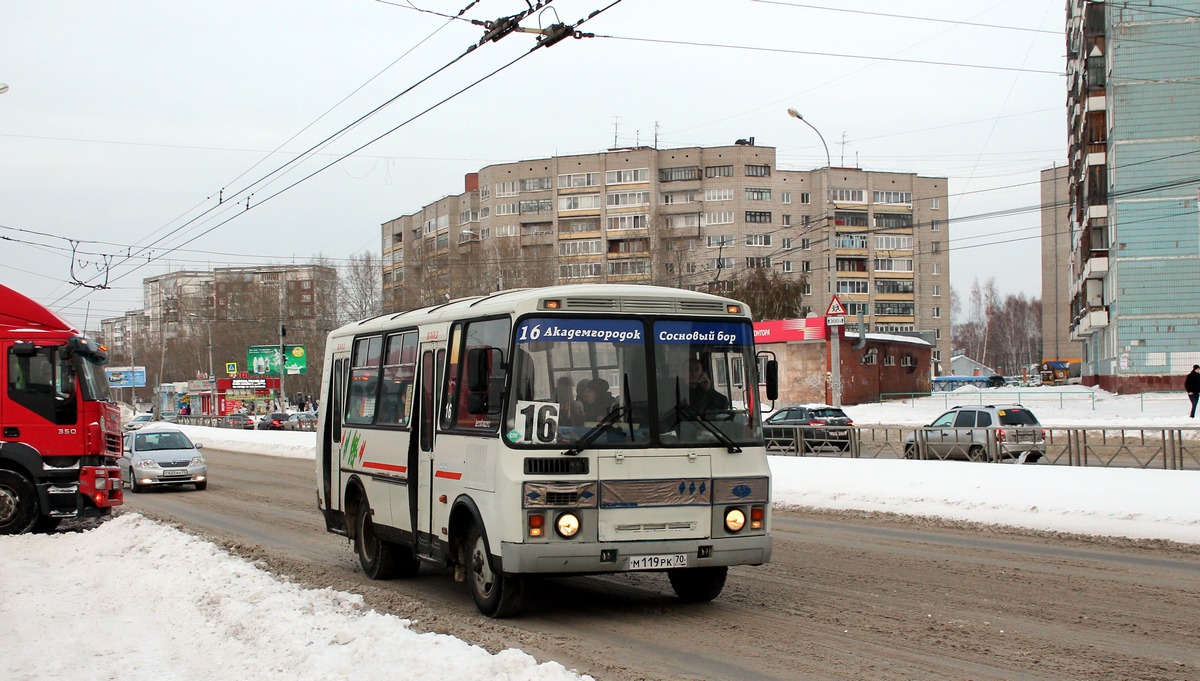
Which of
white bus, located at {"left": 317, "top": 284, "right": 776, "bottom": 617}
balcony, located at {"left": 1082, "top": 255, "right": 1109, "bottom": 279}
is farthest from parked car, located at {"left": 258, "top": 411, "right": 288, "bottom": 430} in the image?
white bus, located at {"left": 317, "top": 284, "right": 776, "bottom": 617}

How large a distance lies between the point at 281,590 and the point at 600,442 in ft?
11.2

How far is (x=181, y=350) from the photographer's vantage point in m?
136

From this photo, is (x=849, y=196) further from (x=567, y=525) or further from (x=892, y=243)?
(x=567, y=525)

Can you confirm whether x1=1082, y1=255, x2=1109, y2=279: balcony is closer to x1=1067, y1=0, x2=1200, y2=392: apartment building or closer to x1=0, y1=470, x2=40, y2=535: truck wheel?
x1=1067, y1=0, x2=1200, y2=392: apartment building

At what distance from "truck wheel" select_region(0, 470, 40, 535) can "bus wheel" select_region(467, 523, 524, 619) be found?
11.0 metres

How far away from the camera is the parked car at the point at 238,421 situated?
7869 cm

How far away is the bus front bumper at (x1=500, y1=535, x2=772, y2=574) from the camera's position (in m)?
9.33

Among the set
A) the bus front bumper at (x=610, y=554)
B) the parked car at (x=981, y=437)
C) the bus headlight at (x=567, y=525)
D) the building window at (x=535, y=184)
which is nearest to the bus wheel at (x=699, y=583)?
the bus front bumper at (x=610, y=554)

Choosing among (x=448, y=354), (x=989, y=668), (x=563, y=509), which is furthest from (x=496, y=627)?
(x=989, y=668)

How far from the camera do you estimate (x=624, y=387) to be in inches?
385

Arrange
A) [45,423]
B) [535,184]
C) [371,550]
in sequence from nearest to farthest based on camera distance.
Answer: [371,550] < [45,423] < [535,184]

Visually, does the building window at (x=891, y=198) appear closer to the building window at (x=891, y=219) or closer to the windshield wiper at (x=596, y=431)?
the building window at (x=891, y=219)

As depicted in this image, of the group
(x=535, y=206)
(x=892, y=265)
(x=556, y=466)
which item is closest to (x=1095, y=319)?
(x=892, y=265)

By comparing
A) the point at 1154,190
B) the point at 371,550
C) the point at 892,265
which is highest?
the point at 892,265
